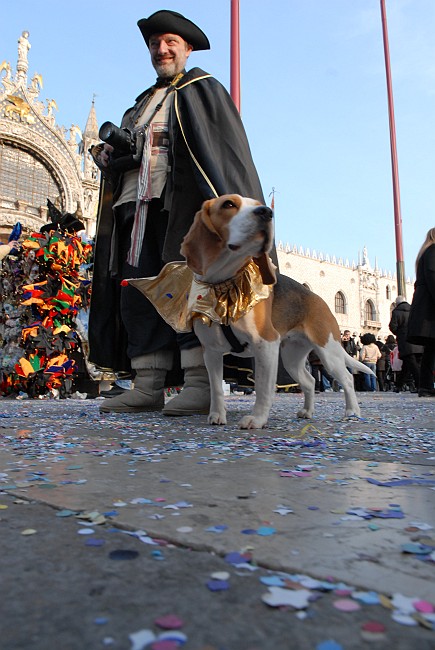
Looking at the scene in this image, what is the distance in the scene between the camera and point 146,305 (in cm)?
292

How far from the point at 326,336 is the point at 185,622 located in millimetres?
2236

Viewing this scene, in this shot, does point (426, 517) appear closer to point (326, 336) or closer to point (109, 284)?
point (326, 336)

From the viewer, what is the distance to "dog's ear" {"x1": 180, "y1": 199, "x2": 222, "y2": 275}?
1979 mm

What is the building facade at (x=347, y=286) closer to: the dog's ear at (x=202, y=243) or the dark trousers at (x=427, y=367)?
the dark trousers at (x=427, y=367)

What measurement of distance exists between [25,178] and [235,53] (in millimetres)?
18116

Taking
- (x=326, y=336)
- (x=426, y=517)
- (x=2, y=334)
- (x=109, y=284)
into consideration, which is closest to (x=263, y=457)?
(x=426, y=517)

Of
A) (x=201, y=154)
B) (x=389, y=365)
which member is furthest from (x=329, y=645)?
(x=389, y=365)

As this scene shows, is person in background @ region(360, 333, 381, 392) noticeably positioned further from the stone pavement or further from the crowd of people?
the stone pavement

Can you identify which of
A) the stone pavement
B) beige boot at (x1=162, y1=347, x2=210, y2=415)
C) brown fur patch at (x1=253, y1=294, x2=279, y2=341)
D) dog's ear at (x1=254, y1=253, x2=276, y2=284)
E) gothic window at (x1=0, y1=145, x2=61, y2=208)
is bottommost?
the stone pavement

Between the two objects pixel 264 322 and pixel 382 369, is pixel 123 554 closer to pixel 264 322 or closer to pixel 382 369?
pixel 264 322

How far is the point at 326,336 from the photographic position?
257 centimetres

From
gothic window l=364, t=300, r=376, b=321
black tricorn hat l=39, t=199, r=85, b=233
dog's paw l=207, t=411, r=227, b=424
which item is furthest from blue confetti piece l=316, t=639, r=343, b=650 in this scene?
gothic window l=364, t=300, r=376, b=321

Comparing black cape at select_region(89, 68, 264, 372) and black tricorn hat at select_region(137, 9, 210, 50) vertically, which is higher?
black tricorn hat at select_region(137, 9, 210, 50)

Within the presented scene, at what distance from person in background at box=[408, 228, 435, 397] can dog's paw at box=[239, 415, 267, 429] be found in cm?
368
